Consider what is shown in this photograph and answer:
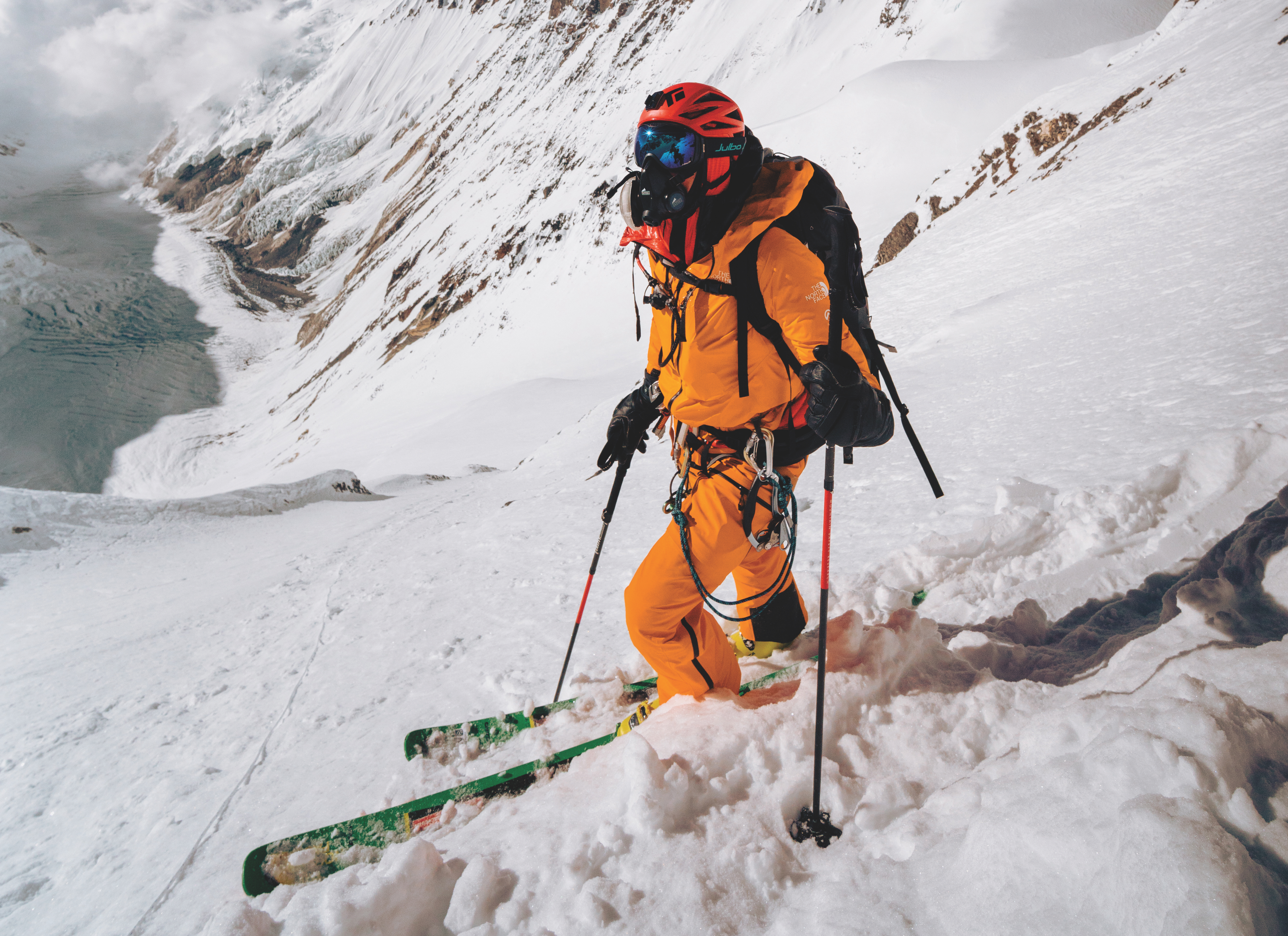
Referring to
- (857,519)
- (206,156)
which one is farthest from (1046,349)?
(206,156)

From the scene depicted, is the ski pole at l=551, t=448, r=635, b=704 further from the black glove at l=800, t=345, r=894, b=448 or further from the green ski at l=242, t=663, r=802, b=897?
the black glove at l=800, t=345, r=894, b=448

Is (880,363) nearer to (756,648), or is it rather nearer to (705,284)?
(705,284)

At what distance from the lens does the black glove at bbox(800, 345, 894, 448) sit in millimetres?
1944

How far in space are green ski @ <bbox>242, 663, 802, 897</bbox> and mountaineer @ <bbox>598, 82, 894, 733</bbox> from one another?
43 cm

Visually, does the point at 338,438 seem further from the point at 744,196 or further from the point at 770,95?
the point at 744,196

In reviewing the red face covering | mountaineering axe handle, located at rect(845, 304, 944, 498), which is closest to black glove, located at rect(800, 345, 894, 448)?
mountaineering axe handle, located at rect(845, 304, 944, 498)

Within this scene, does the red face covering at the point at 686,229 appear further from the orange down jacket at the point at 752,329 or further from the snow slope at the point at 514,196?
the snow slope at the point at 514,196

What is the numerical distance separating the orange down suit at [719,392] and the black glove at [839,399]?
0.22 feet

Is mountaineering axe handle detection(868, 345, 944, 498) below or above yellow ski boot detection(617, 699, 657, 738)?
above

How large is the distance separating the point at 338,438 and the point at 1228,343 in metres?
28.8

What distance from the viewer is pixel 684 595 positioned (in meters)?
2.20

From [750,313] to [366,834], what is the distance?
2146 millimetres

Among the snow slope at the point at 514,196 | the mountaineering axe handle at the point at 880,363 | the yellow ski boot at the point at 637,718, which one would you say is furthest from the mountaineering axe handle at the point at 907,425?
the snow slope at the point at 514,196

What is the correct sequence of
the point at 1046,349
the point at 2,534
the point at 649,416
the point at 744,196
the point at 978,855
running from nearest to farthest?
the point at 978,855 < the point at 744,196 < the point at 649,416 < the point at 1046,349 < the point at 2,534
